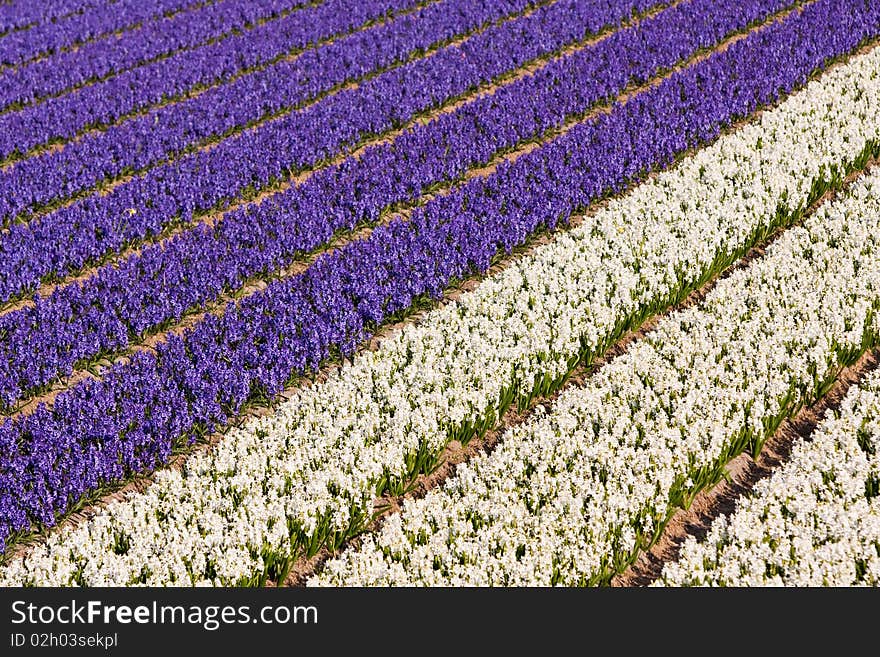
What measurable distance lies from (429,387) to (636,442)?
1.80m

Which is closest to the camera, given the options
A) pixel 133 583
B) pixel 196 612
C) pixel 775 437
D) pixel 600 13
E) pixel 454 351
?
pixel 196 612

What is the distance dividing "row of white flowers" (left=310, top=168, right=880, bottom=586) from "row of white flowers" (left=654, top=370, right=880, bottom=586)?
0.08 m

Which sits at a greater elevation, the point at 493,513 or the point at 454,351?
the point at 454,351

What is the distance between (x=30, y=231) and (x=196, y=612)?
25.4ft

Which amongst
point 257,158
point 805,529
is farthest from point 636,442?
point 257,158

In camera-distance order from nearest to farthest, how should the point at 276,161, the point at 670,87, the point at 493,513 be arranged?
the point at 493,513 < the point at 276,161 < the point at 670,87

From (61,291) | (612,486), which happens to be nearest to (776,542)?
(612,486)

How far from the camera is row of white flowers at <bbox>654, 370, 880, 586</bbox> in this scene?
18.9 feet

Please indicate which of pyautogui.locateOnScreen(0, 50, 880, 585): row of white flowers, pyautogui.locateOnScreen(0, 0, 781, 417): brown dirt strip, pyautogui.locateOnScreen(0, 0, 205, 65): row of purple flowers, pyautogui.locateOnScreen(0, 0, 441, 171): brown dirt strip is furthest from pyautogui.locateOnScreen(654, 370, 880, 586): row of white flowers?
pyautogui.locateOnScreen(0, 0, 205, 65): row of purple flowers

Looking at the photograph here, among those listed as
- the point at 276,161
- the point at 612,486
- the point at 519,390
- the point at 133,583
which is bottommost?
the point at 133,583

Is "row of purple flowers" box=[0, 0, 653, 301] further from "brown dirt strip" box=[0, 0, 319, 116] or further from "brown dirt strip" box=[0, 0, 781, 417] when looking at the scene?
"brown dirt strip" box=[0, 0, 319, 116]

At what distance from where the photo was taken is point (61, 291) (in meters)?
9.76

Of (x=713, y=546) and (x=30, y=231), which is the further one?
(x=30, y=231)

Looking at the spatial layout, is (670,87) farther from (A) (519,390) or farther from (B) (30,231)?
(B) (30,231)
